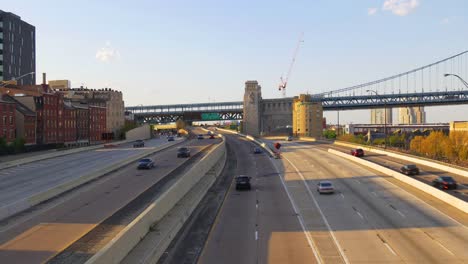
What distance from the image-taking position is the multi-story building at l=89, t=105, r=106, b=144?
124875mm

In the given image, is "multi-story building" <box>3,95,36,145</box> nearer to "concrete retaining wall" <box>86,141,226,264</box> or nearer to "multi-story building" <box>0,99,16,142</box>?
"multi-story building" <box>0,99,16,142</box>

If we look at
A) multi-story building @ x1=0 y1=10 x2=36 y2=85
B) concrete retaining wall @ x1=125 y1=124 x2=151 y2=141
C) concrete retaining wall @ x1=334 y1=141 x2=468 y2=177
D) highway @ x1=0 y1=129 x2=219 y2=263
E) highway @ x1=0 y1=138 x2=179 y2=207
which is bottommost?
highway @ x1=0 y1=129 x2=219 y2=263

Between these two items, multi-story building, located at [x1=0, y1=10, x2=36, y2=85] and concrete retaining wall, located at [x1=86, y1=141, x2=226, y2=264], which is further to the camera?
multi-story building, located at [x1=0, y1=10, x2=36, y2=85]

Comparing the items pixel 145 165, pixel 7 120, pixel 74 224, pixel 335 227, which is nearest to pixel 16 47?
pixel 7 120

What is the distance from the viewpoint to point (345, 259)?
76.4ft

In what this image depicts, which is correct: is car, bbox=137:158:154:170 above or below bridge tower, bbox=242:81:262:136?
below

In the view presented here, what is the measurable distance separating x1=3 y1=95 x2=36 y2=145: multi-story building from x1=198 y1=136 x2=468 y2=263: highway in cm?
5705

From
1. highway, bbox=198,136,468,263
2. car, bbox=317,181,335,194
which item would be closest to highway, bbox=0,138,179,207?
highway, bbox=198,136,468,263

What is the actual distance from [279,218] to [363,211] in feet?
21.0

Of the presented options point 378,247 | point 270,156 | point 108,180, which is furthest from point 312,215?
point 270,156

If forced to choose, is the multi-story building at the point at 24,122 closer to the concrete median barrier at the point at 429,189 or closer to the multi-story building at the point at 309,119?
the concrete median barrier at the point at 429,189

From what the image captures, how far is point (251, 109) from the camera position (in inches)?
7515

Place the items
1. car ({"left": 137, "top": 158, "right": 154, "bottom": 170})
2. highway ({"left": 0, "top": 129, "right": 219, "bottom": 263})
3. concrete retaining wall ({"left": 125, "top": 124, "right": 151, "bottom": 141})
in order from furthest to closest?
concrete retaining wall ({"left": 125, "top": 124, "right": 151, "bottom": 141}) → car ({"left": 137, "top": 158, "right": 154, "bottom": 170}) → highway ({"left": 0, "top": 129, "right": 219, "bottom": 263})

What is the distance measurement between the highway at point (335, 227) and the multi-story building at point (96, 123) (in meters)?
83.2
